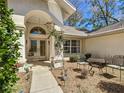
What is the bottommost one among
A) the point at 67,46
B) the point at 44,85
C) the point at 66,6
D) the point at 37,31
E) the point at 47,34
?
the point at 44,85

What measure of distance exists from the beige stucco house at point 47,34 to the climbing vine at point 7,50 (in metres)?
5.76

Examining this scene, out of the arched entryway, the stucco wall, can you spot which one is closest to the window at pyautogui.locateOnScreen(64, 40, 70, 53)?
the stucco wall

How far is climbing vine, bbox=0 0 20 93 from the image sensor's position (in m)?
3.52

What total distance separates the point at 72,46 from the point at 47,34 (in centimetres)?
535

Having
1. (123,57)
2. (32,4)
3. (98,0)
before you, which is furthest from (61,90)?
(98,0)

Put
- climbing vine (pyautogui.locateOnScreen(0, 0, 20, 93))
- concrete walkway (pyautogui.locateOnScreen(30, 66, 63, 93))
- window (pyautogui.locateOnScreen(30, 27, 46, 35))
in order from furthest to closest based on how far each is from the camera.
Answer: window (pyautogui.locateOnScreen(30, 27, 46, 35)) < concrete walkway (pyautogui.locateOnScreen(30, 66, 63, 93)) < climbing vine (pyautogui.locateOnScreen(0, 0, 20, 93))

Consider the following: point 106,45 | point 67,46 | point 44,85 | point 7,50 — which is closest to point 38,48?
point 67,46

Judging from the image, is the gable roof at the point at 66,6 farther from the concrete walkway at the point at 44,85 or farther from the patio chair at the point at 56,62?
the concrete walkway at the point at 44,85

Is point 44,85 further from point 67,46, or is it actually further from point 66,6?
point 67,46

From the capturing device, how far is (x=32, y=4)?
1127cm

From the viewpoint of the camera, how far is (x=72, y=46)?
2098 centimetres

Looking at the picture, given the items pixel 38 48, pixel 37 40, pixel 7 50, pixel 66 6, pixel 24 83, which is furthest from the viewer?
pixel 38 48

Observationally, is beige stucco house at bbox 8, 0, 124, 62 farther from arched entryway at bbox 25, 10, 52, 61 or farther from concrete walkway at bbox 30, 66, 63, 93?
concrete walkway at bbox 30, 66, 63, 93

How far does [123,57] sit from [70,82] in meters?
9.08
